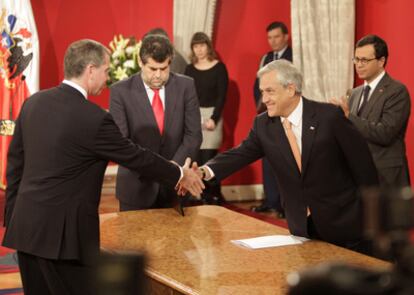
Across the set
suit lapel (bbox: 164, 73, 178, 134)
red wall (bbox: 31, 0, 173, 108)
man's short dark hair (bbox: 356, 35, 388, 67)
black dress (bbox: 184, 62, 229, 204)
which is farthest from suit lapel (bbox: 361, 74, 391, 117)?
red wall (bbox: 31, 0, 173, 108)

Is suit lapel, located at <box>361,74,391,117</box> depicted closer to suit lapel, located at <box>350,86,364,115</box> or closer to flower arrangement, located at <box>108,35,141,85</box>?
suit lapel, located at <box>350,86,364,115</box>

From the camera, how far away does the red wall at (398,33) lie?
5590 mm

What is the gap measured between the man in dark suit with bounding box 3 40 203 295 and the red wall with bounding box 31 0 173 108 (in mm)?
5269

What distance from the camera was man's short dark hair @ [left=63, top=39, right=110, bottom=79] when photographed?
265 cm

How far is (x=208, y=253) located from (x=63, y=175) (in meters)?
0.66

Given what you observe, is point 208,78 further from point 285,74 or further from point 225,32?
point 285,74

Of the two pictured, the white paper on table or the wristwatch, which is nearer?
the white paper on table

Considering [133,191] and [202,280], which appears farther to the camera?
[133,191]

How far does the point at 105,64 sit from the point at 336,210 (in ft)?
3.88

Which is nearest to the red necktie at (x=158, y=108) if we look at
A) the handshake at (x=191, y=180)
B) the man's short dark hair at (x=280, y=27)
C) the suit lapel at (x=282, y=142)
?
the handshake at (x=191, y=180)

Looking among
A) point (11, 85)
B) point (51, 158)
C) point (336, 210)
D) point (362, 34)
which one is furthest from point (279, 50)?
point (51, 158)

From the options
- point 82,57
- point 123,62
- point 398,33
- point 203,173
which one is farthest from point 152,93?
point 123,62

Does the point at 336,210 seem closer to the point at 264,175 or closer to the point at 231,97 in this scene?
the point at 264,175

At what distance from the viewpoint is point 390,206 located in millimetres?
682
